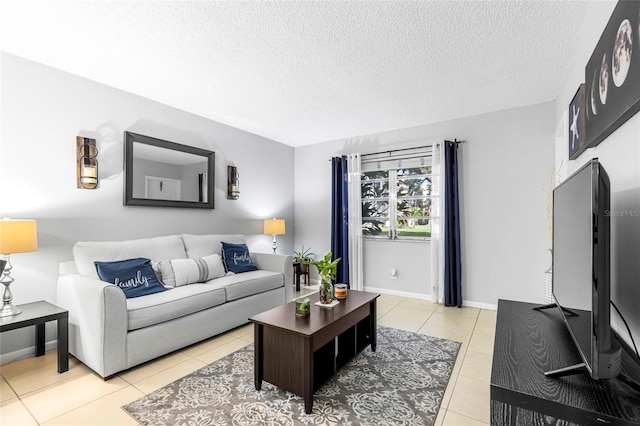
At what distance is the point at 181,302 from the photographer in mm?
2602

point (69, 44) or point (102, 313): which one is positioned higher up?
point (69, 44)

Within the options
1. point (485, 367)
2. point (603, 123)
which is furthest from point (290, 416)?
point (603, 123)

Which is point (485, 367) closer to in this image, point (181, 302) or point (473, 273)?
point (473, 273)

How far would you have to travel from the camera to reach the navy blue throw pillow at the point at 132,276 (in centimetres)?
256

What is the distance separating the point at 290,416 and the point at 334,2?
2.52 meters

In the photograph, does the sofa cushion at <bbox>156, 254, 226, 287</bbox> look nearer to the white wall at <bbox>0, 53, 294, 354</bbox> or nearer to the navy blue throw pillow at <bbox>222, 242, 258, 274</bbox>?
the navy blue throw pillow at <bbox>222, 242, 258, 274</bbox>

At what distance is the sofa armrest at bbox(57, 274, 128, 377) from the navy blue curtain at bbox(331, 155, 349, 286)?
316 cm

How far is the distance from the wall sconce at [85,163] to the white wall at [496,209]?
3.61m

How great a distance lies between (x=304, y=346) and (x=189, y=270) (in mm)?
1765

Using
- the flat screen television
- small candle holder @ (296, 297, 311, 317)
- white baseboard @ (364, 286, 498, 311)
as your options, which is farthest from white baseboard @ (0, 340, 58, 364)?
white baseboard @ (364, 286, 498, 311)

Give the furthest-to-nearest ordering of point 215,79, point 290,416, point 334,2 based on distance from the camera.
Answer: point 215,79
point 334,2
point 290,416

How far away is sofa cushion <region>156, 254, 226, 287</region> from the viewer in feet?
9.78

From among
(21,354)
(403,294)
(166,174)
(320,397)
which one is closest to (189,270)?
(166,174)

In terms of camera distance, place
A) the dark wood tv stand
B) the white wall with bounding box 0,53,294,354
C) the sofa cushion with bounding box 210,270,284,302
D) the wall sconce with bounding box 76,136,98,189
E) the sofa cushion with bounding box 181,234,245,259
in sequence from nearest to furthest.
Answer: the dark wood tv stand
the white wall with bounding box 0,53,294,354
the wall sconce with bounding box 76,136,98,189
the sofa cushion with bounding box 210,270,284,302
the sofa cushion with bounding box 181,234,245,259
